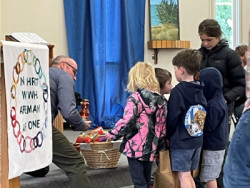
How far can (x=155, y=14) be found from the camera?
7.12m

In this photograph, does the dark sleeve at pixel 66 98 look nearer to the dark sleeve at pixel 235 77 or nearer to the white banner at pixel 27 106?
the white banner at pixel 27 106

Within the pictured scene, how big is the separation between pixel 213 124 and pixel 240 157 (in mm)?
1702

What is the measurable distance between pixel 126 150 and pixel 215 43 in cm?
109

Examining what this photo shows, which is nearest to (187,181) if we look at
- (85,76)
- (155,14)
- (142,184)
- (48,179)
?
(142,184)

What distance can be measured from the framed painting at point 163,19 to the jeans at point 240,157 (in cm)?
546

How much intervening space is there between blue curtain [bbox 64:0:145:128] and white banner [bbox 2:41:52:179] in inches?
155

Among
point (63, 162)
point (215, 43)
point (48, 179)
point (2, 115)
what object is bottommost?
point (48, 179)

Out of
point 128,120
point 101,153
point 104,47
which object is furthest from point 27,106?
point 104,47

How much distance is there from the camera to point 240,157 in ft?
5.55

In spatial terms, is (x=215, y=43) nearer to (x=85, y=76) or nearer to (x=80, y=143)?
(x=80, y=143)

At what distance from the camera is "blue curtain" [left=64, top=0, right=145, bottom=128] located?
6.41 metres

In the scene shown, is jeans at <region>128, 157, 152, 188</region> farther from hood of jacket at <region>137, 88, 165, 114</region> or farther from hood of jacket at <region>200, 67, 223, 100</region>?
hood of jacket at <region>200, 67, 223, 100</region>

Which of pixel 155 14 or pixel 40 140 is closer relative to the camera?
pixel 40 140

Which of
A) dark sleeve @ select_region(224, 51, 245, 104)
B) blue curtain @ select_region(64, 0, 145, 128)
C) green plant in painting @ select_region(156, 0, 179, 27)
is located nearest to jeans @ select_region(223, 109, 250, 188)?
dark sleeve @ select_region(224, 51, 245, 104)
